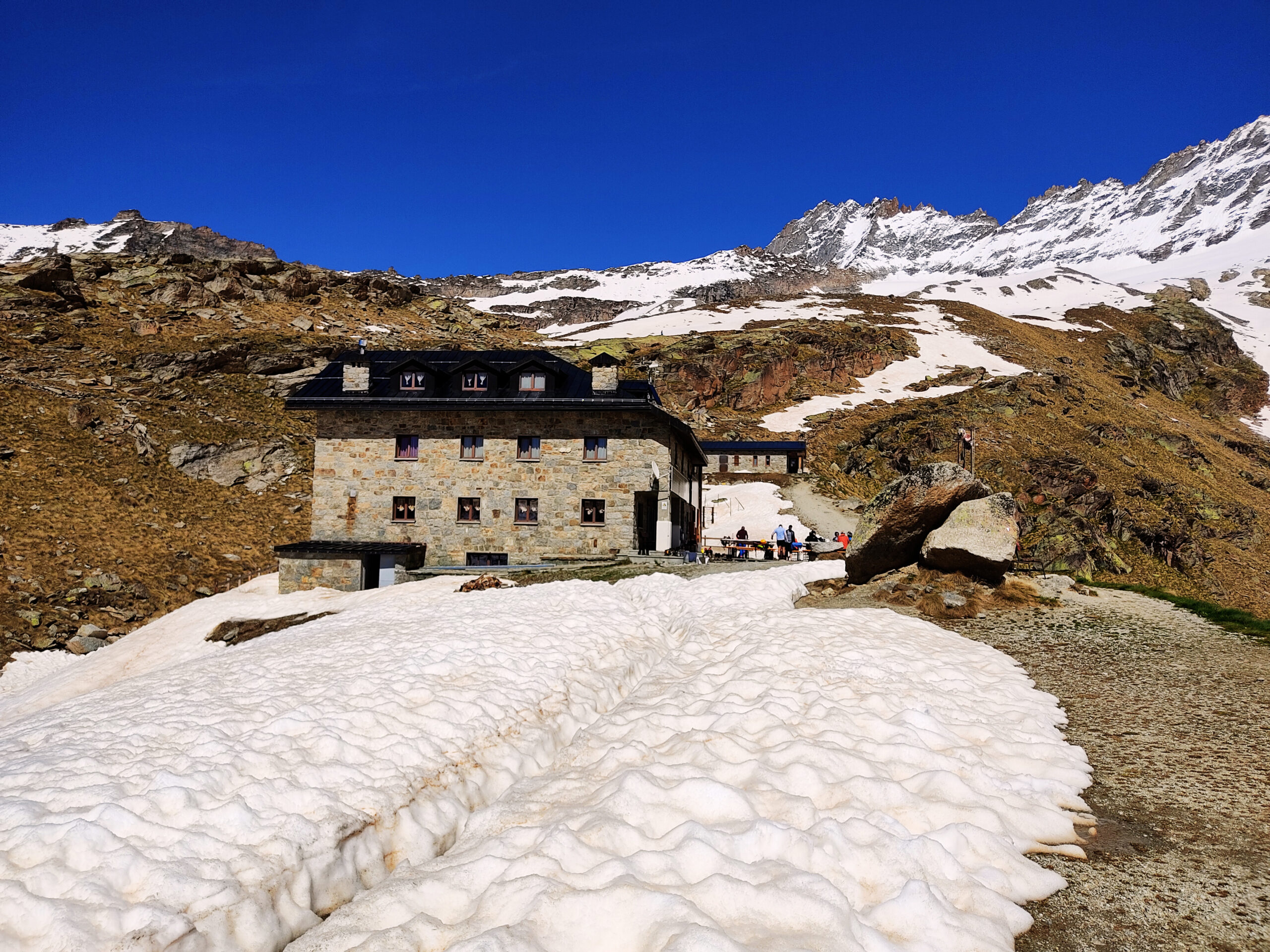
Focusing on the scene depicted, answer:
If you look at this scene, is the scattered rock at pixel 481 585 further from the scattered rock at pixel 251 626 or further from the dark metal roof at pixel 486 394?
the dark metal roof at pixel 486 394

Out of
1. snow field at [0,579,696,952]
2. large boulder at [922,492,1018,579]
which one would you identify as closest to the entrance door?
large boulder at [922,492,1018,579]

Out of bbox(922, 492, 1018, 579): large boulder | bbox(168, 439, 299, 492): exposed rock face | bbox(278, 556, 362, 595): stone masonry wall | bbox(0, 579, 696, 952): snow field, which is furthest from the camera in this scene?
bbox(168, 439, 299, 492): exposed rock face

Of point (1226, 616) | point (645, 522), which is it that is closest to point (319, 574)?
point (645, 522)

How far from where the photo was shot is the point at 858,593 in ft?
58.1

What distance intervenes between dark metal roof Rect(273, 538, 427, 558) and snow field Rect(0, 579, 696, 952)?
14.7 m

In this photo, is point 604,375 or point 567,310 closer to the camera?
point 604,375

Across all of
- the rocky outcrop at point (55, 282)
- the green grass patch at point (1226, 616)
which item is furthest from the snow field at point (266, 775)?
the rocky outcrop at point (55, 282)

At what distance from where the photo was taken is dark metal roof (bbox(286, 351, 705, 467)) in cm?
2983

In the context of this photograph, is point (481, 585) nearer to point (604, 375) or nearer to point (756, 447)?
point (604, 375)

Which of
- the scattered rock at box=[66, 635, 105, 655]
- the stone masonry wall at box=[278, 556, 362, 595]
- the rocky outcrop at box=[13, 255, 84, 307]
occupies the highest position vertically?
the rocky outcrop at box=[13, 255, 84, 307]

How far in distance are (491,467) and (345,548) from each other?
21.9ft

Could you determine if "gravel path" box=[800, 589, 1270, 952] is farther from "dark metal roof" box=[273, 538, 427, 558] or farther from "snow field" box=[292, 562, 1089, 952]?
"dark metal roof" box=[273, 538, 427, 558]

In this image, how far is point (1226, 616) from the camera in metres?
14.3

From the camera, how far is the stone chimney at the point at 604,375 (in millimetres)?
30422
